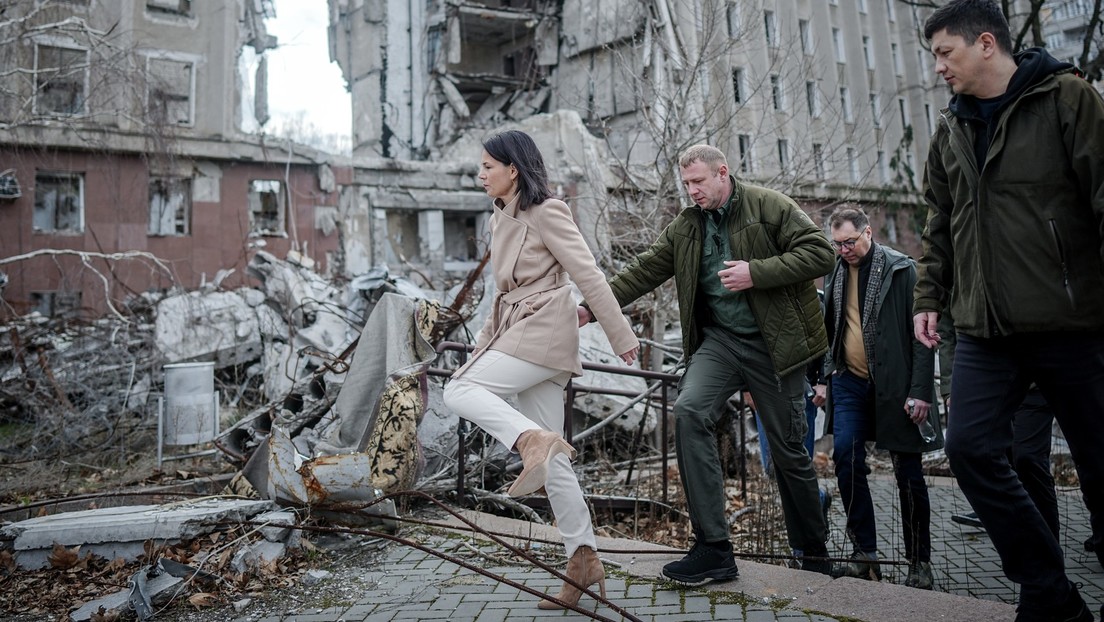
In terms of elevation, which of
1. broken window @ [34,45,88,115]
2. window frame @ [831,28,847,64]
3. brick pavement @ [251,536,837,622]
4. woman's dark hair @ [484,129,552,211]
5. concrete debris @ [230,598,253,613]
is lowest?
brick pavement @ [251,536,837,622]

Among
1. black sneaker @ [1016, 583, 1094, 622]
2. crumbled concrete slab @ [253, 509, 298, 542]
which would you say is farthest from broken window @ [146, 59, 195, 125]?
black sneaker @ [1016, 583, 1094, 622]

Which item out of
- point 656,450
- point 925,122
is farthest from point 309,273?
point 925,122

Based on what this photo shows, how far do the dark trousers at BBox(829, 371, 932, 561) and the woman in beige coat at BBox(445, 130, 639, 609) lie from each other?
1.78 metres

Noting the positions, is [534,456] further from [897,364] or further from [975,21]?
[897,364]

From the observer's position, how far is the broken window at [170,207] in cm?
2127

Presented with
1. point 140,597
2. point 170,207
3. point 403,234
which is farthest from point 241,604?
point 170,207

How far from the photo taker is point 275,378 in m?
10.1

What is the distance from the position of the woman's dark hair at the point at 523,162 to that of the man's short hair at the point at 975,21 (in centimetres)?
173

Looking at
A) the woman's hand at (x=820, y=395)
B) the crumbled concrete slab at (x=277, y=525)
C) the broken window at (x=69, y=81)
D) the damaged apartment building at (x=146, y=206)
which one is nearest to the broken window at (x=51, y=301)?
the damaged apartment building at (x=146, y=206)

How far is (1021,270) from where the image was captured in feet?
8.79

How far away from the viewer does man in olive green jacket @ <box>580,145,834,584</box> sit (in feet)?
11.8

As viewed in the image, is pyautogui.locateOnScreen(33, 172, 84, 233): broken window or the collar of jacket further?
pyautogui.locateOnScreen(33, 172, 84, 233): broken window

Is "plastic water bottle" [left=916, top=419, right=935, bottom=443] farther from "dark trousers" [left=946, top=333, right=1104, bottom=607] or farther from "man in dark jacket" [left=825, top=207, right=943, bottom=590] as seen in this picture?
"dark trousers" [left=946, top=333, right=1104, bottom=607]

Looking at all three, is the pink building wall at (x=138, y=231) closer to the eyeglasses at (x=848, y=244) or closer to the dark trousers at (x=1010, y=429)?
the eyeglasses at (x=848, y=244)
